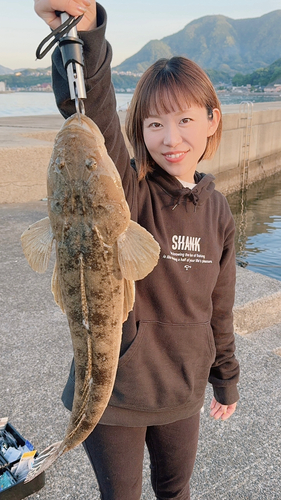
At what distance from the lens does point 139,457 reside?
2.03 meters

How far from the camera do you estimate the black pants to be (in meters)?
1.95

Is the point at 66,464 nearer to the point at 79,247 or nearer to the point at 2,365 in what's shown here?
the point at 2,365

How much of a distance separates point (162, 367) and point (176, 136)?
124 centimetres

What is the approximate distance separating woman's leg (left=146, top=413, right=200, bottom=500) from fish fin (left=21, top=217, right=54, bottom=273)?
3.60 feet

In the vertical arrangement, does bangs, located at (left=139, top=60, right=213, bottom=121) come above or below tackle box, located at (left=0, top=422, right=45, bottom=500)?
above

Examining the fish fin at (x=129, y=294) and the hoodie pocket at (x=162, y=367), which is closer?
the fish fin at (x=129, y=294)

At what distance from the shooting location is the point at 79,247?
1.58 m

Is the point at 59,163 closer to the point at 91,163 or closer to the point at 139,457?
the point at 91,163

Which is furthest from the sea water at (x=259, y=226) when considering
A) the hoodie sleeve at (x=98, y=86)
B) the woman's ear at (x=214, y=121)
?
the hoodie sleeve at (x=98, y=86)

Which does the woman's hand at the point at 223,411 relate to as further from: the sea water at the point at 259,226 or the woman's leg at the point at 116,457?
the sea water at the point at 259,226

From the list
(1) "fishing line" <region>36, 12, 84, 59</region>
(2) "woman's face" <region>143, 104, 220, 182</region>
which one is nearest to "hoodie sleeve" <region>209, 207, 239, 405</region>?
(2) "woman's face" <region>143, 104, 220, 182</region>

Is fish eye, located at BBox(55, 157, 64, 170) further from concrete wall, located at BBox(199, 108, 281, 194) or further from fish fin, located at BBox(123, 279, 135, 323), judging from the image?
concrete wall, located at BBox(199, 108, 281, 194)

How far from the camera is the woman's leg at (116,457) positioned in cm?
195

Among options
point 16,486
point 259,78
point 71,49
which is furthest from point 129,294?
point 259,78
